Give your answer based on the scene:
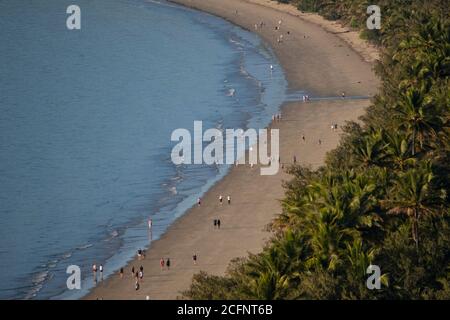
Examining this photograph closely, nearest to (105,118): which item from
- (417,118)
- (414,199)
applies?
(417,118)

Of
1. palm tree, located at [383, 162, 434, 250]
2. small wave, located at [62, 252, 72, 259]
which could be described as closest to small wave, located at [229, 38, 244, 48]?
small wave, located at [62, 252, 72, 259]

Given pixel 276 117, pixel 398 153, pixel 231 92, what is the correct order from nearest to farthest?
pixel 398 153 → pixel 276 117 → pixel 231 92

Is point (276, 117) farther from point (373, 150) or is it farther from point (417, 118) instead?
point (373, 150)

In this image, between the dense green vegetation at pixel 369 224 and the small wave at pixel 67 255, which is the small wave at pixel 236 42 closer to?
the small wave at pixel 67 255

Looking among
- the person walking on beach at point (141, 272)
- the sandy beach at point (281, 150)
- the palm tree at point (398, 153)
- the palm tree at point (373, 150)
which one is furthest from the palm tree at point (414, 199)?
the person walking on beach at point (141, 272)

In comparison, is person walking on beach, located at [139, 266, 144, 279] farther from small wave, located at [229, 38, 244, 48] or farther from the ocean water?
small wave, located at [229, 38, 244, 48]

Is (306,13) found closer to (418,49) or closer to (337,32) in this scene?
(337,32)
